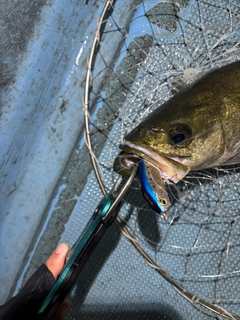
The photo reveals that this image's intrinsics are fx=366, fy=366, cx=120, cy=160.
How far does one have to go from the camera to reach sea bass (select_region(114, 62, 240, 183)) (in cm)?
104

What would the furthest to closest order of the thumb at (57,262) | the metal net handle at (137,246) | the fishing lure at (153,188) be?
the metal net handle at (137,246), the thumb at (57,262), the fishing lure at (153,188)

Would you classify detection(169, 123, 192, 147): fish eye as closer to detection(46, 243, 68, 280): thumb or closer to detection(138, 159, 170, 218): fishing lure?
detection(138, 159, 170, 218): fishing lure

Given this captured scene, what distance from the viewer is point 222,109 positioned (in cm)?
108

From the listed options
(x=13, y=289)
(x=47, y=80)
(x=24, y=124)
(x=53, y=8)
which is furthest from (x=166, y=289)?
(x=53, y=8)

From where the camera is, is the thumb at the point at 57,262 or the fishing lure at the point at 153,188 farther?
the thumb at the point at 57,262

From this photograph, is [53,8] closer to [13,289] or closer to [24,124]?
[24,124]

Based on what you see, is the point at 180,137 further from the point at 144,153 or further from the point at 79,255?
the point at 79,255

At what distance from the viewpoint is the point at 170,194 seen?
4.77 feet

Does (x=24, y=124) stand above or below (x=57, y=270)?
above

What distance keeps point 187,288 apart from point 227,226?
31 centimetres

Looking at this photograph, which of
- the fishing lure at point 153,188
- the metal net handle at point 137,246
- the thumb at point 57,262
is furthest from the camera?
the metal net handle at point 137,246

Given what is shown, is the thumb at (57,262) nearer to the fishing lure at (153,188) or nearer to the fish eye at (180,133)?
the fishing lure at (153,188)

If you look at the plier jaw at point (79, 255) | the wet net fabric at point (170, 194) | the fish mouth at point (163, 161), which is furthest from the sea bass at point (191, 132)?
the wet net fabric at point (170, 194)

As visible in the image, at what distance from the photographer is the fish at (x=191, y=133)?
104 centimetres
